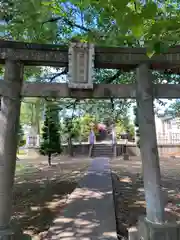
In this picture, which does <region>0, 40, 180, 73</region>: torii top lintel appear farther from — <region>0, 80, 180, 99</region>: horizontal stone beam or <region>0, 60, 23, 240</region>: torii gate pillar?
<region>0, 80, 180, 99</region>: horizontal stone beam

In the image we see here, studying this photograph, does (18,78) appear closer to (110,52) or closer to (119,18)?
(110,52)

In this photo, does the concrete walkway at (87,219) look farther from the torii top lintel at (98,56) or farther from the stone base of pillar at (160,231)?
the torii top lintel at (98,56)

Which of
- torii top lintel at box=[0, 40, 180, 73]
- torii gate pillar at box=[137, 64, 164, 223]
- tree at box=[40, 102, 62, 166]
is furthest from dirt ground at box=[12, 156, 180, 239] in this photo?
tree at box=[40, 102, 62, 166]

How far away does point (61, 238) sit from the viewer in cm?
285

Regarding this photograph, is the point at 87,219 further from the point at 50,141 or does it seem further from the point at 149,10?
the point at 50,141

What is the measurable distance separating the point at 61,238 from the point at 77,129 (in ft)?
51.5

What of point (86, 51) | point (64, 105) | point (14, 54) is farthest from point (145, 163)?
point (64, 105)

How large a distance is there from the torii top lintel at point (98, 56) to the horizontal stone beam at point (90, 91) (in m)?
0.31

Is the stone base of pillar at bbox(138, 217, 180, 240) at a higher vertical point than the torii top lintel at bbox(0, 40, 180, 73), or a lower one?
lower

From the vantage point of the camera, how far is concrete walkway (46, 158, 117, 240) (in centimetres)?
296

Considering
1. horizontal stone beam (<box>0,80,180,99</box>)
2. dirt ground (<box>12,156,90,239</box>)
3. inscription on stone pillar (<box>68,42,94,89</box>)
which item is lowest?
dirt ground (<box>12,156,90,239</box>)

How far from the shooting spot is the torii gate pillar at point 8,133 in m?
2.63

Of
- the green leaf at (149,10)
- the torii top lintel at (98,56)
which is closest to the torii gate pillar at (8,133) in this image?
the torii top lintel at (98,56)

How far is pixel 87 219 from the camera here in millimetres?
3555
